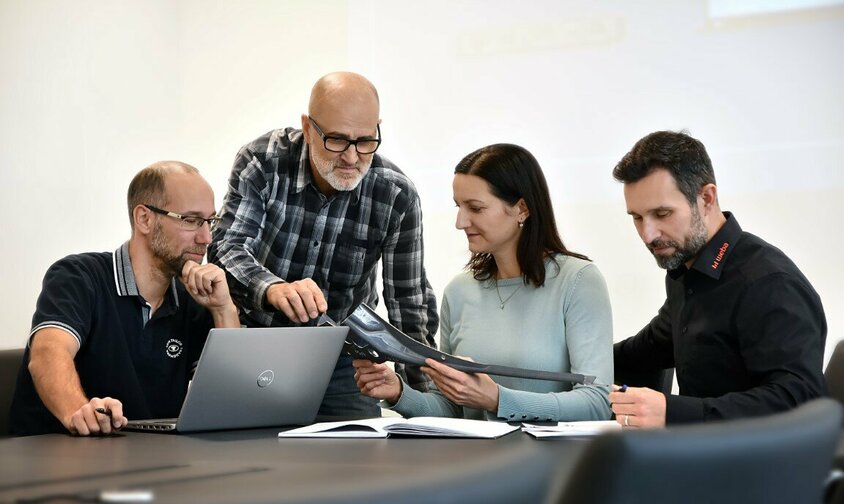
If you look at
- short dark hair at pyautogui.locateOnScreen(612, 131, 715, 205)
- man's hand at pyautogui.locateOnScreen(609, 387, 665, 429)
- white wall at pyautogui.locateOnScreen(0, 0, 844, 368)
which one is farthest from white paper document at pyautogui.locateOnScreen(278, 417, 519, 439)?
white wall at pyautogui.locateOnScreen(0, 0, 844, 368)

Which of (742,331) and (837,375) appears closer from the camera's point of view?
(742,331)

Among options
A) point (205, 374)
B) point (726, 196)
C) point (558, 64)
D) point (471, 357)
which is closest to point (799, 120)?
point (726, 196)

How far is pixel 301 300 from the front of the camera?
85.0 inches

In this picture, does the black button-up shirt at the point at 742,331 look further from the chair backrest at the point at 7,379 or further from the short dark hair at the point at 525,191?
the chair backrest at the point at 7,379

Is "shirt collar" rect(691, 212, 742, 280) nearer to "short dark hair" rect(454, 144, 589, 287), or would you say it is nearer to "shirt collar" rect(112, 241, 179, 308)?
"short dark hair" rect(454, 144, 589, 287)

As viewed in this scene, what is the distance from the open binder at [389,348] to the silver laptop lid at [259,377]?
36 millimetres

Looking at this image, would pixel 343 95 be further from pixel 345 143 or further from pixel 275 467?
pixel 275 467

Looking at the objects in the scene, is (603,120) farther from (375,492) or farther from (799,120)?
(375,492)

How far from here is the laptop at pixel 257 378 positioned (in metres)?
1.78

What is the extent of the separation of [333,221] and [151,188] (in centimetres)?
55

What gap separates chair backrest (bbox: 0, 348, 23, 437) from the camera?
247 centimetres

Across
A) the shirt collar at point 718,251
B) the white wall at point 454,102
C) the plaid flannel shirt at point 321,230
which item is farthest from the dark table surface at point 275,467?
the white wall at point 454,102

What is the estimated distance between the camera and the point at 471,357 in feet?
8.14

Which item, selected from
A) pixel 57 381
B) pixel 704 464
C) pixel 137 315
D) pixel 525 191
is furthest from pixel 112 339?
pixel 704 464
